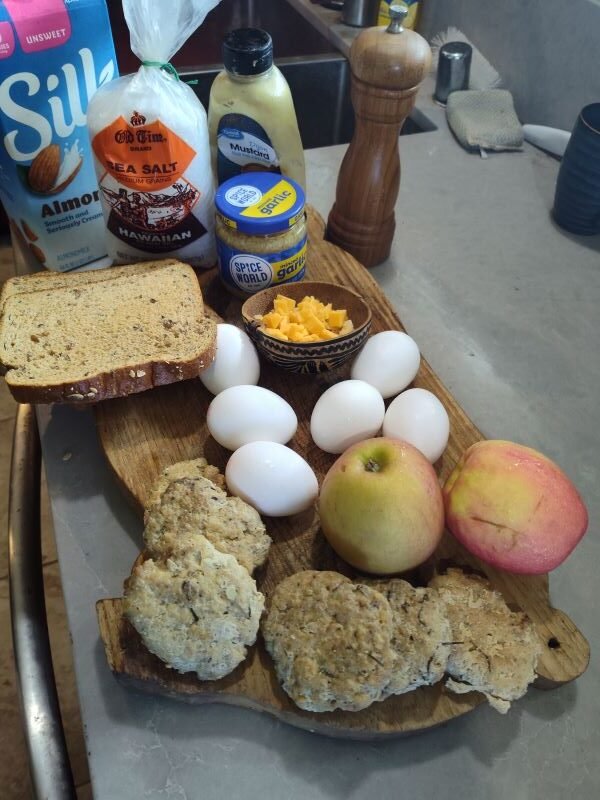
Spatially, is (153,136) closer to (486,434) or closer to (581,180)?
(486,434)

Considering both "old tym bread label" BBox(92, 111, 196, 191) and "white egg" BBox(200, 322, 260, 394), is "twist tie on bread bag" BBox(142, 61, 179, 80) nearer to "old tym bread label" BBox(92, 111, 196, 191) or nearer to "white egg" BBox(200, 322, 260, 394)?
"old tym bread label" BBox(92, 111, 196, 191)

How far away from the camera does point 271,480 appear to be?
700 mm

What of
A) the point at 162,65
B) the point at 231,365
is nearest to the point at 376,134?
the point at 162,65

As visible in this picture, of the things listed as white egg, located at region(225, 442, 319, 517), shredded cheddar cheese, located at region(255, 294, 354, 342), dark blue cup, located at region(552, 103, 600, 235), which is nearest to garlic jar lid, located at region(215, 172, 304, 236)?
shredded cheddar cheese, located at region(255, 294, 354, 342)

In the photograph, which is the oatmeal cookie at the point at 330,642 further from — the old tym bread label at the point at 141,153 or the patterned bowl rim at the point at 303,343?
the old tym bread label at the point at 141,153

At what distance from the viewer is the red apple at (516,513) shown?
0.67 meters

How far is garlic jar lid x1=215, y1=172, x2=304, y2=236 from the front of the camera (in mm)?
874

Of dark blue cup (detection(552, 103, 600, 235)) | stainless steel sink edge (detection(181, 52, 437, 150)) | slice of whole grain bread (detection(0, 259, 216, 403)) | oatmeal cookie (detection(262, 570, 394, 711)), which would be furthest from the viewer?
stainless steel sink edge (detection(181, 52, 437, 150))

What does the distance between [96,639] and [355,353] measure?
1.55ft

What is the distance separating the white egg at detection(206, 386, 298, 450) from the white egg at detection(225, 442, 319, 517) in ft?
0.13

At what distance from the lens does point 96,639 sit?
2.19 feet

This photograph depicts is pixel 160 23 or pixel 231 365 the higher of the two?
pixel 160 23

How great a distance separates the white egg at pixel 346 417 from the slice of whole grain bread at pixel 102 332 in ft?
0.58

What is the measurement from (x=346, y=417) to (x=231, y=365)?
18 cm
